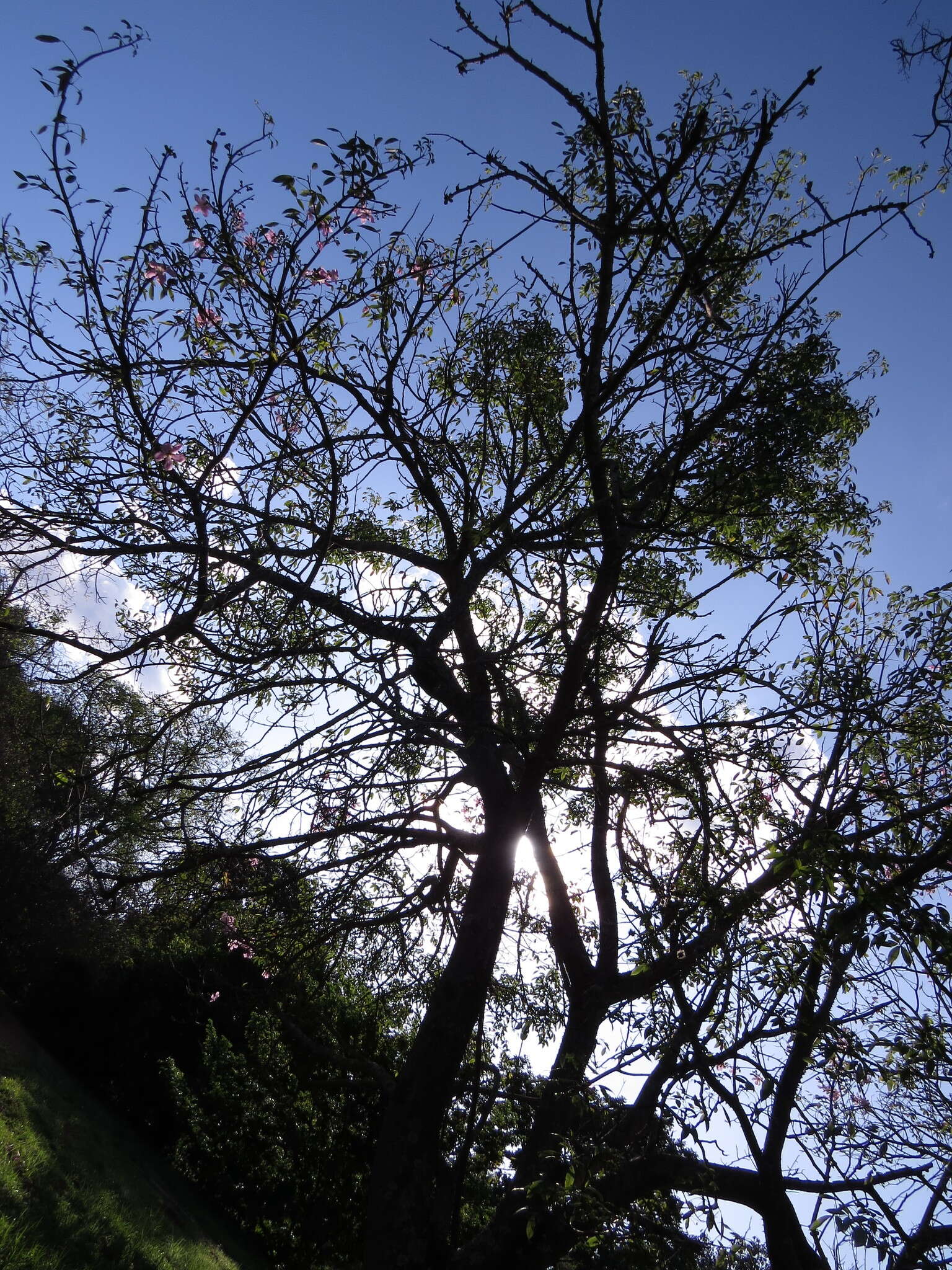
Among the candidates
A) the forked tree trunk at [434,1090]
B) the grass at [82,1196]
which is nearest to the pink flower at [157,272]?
the forked tree trunk at [434,1090]

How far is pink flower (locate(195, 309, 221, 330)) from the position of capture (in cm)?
490

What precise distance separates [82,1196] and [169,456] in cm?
741

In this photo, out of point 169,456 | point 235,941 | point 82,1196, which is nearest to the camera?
point 169,456

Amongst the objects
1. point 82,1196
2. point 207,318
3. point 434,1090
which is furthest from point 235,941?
point 207,318

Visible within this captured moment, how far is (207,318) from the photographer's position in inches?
194

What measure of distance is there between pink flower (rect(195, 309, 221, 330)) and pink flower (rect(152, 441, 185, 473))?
33.2 inches

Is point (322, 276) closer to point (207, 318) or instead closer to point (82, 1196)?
point (207, 318)

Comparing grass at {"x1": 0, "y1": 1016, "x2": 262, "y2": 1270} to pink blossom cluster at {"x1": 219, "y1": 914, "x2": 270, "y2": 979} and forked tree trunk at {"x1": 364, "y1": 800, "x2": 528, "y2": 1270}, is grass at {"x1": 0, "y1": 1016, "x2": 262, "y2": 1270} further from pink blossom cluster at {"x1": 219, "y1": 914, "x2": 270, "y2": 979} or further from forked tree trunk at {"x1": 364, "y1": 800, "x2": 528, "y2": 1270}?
forked tree trunk at {"x1": 364, "y1": 800, "x2": 528, "y2": 1270}

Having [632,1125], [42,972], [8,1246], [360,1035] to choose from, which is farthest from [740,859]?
[42,972]

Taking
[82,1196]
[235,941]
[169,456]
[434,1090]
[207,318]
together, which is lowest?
[82,1196]

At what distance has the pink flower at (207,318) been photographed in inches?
193

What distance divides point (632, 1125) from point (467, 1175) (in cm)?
486

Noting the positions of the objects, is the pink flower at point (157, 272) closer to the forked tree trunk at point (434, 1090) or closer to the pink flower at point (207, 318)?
the pink flower at point (207, 318)

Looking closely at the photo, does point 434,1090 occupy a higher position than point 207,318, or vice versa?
point 207,318
